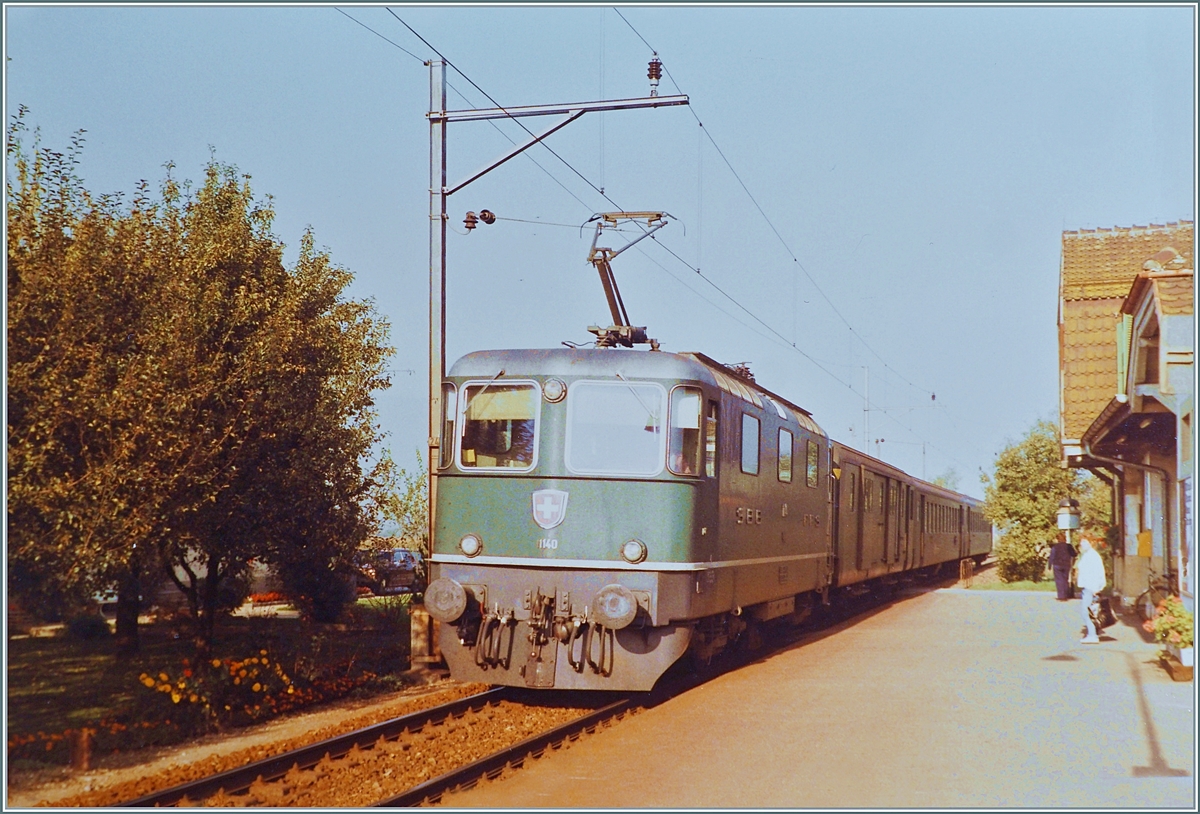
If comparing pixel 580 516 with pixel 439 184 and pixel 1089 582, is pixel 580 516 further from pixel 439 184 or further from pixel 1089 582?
pixel 1089 582

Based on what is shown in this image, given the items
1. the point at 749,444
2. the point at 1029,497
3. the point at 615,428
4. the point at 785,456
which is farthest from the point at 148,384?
the point at 1029,497

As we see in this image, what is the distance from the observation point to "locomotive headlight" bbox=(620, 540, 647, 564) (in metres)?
10.7

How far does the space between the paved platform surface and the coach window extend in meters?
2.37

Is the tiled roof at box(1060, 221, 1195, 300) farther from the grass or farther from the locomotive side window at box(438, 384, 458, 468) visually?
the locomotive side window at box(438, 384, 458, 468)

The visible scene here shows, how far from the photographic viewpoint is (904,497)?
87.7ft

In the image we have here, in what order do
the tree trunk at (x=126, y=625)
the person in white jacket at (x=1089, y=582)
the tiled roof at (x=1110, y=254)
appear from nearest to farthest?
the person in white jacket at (x=1089, y=582) < the tree trunk at (x=126, y=625) < the tiled roof at (x=1110, y=254)

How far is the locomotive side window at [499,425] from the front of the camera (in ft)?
36.8

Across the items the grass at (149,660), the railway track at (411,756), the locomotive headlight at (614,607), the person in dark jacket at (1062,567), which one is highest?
the locomotive headlight at (614,607)

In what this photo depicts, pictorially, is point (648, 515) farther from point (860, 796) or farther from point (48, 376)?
point (48, 376)

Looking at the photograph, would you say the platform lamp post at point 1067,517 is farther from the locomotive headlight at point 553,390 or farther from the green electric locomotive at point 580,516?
the locomotive headlight at point 553,390

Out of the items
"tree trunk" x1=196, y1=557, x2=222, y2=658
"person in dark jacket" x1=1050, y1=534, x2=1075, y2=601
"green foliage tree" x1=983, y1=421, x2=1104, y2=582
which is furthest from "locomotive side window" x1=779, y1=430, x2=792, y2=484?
"green foliage tree" x1=983, y1=421, x2=1104, y2=582

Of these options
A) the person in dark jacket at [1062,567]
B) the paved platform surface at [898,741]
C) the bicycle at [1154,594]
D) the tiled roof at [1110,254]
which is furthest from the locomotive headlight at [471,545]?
the person in dark jacket at [1062,567]

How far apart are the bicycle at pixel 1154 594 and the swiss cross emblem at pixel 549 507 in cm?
875

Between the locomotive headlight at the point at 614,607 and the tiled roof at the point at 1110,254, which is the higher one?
the tiled roof at the point at 1110,254
